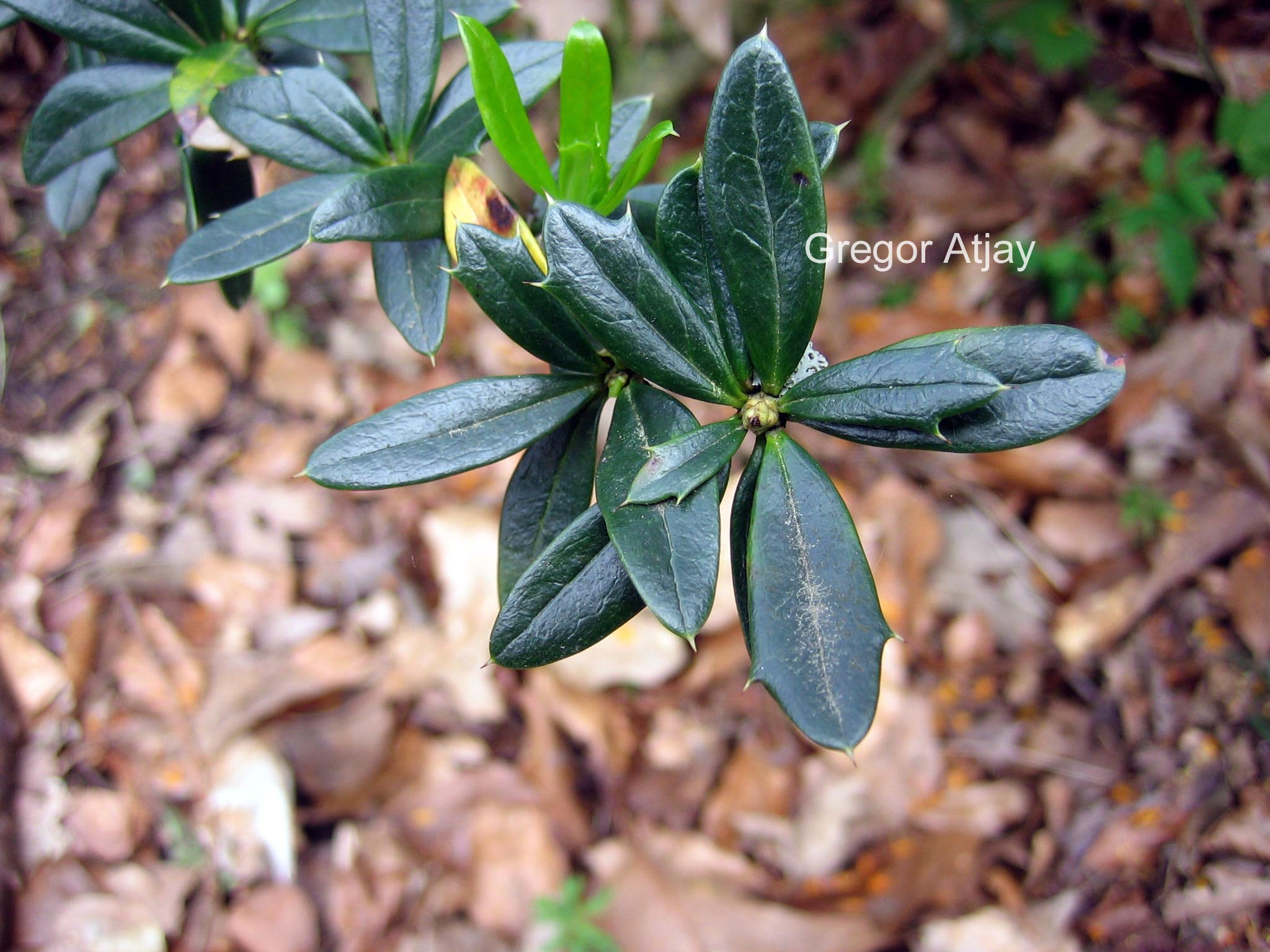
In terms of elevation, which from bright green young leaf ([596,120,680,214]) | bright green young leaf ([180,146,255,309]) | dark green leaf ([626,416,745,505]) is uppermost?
bright green young leaf ([180,146,255,309])

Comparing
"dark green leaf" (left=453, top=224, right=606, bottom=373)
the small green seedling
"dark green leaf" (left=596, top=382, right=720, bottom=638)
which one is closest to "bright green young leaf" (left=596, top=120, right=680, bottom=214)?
the small green seedling

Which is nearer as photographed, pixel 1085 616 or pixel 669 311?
pixel 669 311

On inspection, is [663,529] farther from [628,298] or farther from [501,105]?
[501,105]

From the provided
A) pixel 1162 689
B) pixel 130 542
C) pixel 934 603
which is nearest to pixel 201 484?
pixel 130 542

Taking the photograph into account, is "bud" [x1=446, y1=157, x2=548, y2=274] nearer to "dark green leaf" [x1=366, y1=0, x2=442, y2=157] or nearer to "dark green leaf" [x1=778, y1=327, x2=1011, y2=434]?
"dark green leaf" [x1=366, y1=0, x2=442, y2=157]

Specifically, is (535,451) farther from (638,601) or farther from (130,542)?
(130,542)
